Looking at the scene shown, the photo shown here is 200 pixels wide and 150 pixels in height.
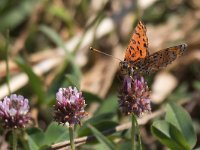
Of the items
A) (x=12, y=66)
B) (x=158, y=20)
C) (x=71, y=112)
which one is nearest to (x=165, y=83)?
(x=158, y=20)

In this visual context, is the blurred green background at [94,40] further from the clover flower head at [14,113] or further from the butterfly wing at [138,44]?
the clover flower head at [14,113]

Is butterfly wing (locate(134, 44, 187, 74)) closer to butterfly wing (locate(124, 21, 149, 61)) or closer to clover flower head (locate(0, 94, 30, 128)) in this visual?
butterfly wing (locate(124, 21, 149, 61))

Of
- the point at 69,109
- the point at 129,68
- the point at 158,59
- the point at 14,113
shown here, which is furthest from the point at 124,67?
the point at 14,113

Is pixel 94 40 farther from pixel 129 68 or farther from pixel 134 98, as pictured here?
pixel 134 98

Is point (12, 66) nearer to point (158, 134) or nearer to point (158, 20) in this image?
point (158, 20)

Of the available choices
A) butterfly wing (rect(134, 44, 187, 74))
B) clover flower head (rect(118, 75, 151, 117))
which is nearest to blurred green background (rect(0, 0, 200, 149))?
Answer: butterfly wing (rect(134, 44, 187, 74))

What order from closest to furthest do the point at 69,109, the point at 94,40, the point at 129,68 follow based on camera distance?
the point at 69,109
the point at 129,68
the point at 94,40
